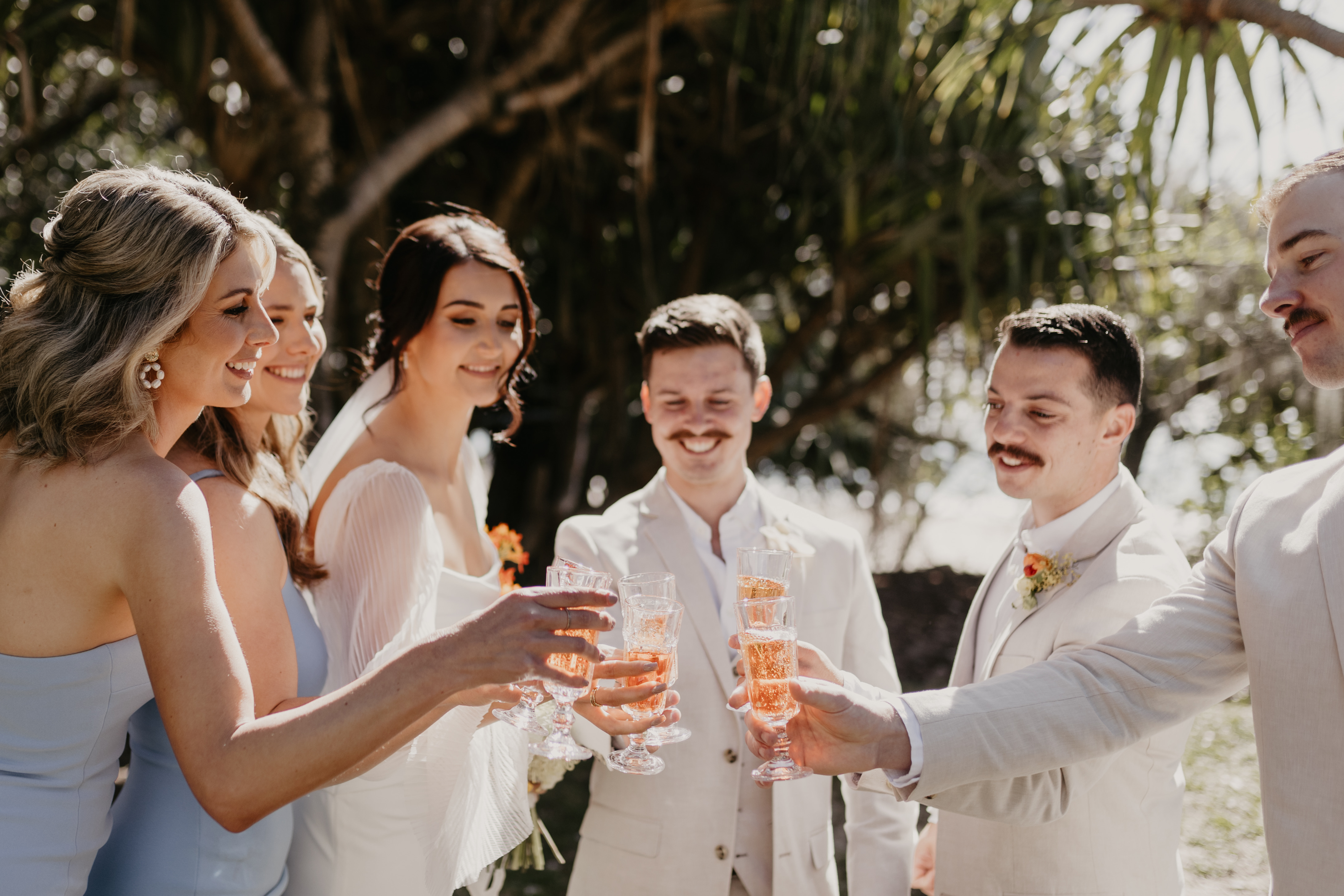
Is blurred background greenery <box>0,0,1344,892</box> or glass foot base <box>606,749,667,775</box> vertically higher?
blurred background greenery <box>0,0,1344,892</box>

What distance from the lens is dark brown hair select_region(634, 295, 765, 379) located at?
8.69 ft

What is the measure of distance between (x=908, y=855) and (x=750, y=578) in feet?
3.08

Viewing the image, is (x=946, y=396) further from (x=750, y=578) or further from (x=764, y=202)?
(x=750, y=578)

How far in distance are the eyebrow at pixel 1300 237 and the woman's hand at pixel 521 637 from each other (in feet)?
4.38

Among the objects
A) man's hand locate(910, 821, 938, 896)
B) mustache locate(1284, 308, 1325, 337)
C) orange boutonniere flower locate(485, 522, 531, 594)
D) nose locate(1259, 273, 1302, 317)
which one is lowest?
man's hand locate(910, 821, 938, 896)

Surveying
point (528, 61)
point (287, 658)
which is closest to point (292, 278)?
point (287, 658)

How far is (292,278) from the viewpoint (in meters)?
2.55

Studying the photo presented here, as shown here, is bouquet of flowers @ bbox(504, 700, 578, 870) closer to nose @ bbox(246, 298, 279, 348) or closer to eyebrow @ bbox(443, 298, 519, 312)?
nose @ bbox(246, 298, 279, 348)

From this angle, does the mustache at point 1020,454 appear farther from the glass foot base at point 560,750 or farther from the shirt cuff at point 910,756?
the glass foot base at point 560,750

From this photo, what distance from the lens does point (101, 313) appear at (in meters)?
1.62

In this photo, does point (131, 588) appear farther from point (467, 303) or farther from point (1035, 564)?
point (1035, 564)

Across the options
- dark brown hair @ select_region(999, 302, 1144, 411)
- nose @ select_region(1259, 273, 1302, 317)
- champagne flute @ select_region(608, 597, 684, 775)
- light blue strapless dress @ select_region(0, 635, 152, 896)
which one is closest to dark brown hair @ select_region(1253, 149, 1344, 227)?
nose @ select_region(1259, 273, 1302, 317)

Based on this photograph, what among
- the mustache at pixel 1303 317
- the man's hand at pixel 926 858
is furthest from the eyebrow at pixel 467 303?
the mustache at pixel 1303 317

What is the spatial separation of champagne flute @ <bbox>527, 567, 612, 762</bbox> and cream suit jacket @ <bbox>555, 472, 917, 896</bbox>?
51 centimetres
